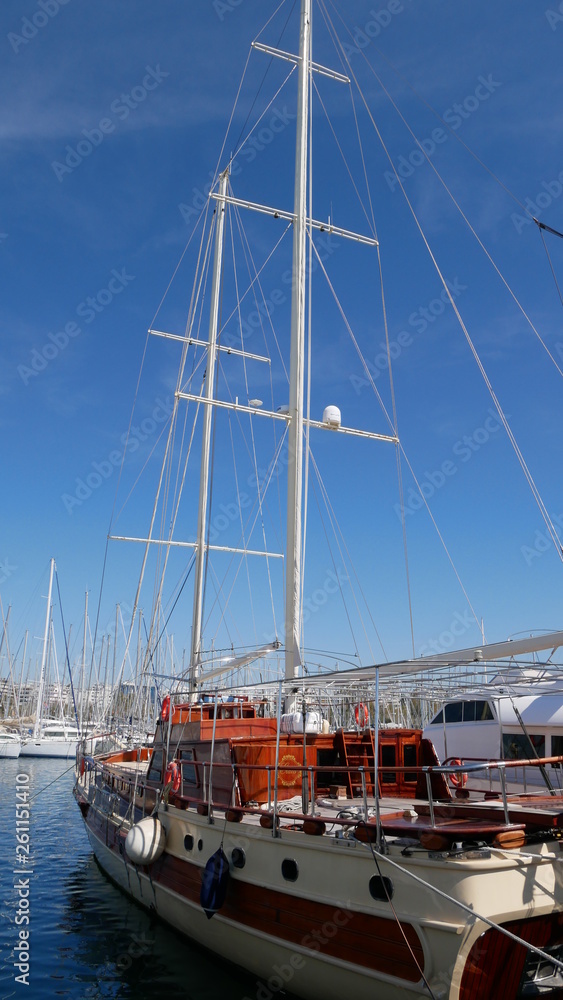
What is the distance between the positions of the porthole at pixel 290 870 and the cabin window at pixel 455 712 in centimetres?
1315

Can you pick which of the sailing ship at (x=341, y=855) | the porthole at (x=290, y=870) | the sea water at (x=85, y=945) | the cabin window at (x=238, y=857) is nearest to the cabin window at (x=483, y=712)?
the sailing ship at (x=341, y=855)

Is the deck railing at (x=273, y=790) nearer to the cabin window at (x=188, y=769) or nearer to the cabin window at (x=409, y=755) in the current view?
the cabin window at (x=188, y=769)

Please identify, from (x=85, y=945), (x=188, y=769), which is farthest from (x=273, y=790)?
(x=85, y=945)

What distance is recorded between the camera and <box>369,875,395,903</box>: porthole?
26.5 feet

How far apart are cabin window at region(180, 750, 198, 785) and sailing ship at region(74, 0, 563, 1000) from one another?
5 cm

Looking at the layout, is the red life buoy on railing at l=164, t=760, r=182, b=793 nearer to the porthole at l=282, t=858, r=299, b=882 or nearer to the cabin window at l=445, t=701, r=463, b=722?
the porthole at l=282, t=858, r=299, b=882

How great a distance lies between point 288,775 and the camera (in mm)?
12781

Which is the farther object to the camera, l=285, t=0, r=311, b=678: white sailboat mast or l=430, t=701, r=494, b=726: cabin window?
l=430, t=701, r=494, b=726: cabin window

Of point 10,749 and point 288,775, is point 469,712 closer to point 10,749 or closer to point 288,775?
point 288,775

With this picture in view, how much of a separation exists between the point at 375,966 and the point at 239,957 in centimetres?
322

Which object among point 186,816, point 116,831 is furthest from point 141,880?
point 186,816

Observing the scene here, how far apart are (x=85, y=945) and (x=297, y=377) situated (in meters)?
13.5

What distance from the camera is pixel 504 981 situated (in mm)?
7805

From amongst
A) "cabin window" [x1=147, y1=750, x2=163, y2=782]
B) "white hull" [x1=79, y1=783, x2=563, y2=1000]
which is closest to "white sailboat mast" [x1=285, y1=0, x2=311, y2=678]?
"cabin window" [x1=147, y1=750, x2=163, y2=782]
